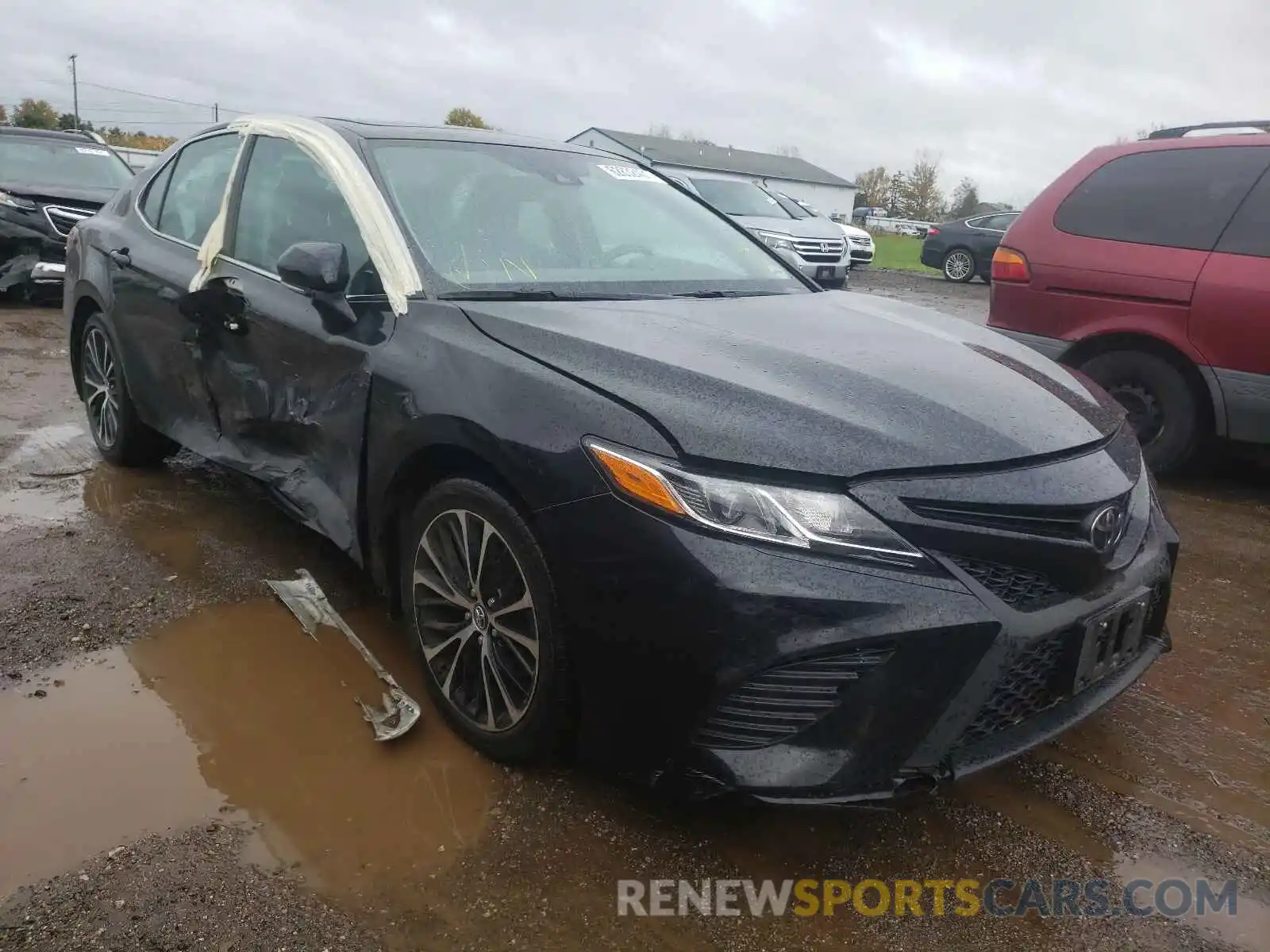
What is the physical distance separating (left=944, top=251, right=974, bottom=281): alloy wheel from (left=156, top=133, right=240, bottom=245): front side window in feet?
59.0

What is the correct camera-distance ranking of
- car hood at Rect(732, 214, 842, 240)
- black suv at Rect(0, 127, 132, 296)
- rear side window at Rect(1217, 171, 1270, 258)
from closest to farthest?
rear side window at Rect(1217, 171, 1270, 258)
black suv at Rect(0, 127, 132, 296)
car hood at Rect(732, 214, 842, 240)

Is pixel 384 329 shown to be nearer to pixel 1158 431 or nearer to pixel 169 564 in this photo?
pixel 169 564

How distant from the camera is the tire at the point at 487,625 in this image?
2.20 meters

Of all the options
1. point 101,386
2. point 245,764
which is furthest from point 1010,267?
point 101,386

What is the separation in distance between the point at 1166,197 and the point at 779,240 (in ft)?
26.9

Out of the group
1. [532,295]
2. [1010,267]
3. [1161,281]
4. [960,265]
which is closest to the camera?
[532,295]

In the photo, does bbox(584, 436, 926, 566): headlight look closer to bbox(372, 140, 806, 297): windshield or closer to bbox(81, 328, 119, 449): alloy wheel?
bbox(372, 140, 806, 297): windshield

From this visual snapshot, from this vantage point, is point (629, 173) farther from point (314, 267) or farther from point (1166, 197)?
point (1166, 197)

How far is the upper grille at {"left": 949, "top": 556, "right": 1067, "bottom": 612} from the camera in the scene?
195 centimetres

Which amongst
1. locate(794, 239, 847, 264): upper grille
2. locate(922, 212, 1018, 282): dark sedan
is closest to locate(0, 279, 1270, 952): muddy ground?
locate(794, 239, 847, 264): upper grille

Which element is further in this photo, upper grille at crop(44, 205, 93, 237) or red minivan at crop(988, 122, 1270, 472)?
upper grille at crop(44, 205, 93, 237)

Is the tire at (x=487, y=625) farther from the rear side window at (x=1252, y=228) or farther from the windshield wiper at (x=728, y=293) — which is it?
the rear side window at (x=1252, y=228)

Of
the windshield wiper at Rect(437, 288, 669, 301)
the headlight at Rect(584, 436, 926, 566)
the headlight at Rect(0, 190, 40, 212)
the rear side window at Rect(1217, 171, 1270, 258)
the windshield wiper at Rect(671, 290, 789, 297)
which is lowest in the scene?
the headlight at Rect(0, 190, 40, 212)

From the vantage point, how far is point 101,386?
460 centimetres
